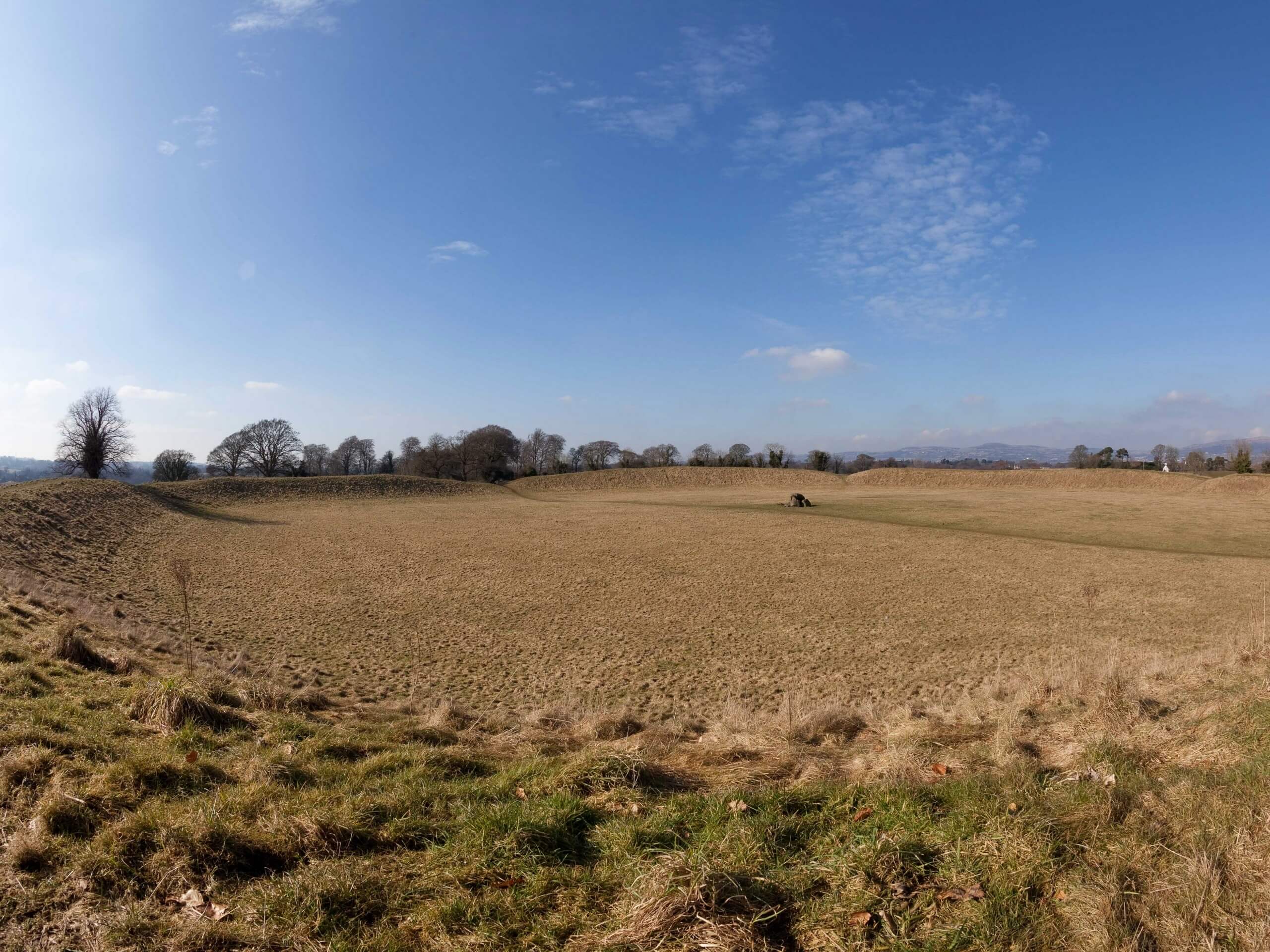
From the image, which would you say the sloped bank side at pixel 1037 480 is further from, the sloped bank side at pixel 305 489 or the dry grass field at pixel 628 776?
the dry grass field at pixel 628 776

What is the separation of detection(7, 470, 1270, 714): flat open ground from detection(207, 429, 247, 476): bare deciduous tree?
51335 mm

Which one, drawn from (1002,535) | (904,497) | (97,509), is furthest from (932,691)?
(904,497)

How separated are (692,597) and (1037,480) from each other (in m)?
77.4

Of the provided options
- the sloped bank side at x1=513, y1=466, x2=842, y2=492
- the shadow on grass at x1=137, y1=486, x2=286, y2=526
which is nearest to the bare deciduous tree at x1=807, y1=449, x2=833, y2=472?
the sloped bank side at x1=513, y1=466, x2=842, y2=492

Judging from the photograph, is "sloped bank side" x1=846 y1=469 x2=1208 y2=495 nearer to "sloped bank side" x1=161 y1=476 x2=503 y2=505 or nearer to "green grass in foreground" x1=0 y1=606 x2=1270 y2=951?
"sloped bank side" x1=161 y1=476 x2=503 y2=505

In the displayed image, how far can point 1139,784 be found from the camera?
4516 mm

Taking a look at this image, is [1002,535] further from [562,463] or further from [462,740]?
[562,463]

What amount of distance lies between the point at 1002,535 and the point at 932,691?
30.0 metres

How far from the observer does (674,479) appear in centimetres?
Result: 9344

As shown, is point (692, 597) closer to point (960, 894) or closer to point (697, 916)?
point (960, 894)

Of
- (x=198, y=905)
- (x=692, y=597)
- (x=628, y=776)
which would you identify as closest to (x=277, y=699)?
(x=198, y=905)

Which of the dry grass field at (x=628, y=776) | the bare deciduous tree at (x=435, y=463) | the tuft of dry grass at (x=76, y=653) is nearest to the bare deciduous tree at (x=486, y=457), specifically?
the bare deciduous tree at (x=435, y=463)

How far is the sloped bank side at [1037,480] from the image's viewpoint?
72.1 metres

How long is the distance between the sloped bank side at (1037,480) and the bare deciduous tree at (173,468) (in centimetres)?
9331
